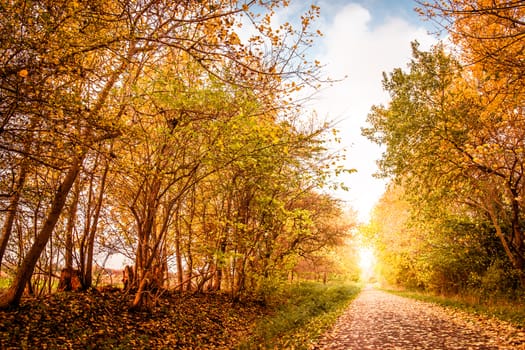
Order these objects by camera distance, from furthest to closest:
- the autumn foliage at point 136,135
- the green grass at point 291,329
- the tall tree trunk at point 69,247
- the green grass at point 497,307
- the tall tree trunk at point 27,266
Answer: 1. the green grass at point 497,307
2. the tall tree trunk at point 69,247
3. the green grass at point 291,329
4. the tall tree trunk at point 27,266
5. the autumn foliage at point 136,135

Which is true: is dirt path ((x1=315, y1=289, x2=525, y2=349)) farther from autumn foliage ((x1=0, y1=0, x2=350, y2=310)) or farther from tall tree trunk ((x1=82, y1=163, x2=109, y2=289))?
tall tree trunk ((x1=82, y1=163, x2=109, y2=289))

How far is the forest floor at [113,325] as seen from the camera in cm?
616

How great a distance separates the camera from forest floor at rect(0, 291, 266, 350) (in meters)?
6.16

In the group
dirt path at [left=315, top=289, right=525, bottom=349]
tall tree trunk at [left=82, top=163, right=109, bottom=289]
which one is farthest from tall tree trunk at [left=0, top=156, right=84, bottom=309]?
dirt path at [left=315, top=289, right=525, bottom=349]

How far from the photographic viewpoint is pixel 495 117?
10531 mm

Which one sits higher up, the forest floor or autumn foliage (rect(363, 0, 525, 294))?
autumn foliage (rect(363, 0, 525, 294))

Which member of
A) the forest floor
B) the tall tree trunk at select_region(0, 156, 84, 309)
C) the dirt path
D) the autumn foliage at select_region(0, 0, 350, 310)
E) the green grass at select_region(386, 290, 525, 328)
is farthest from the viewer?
the green grass at select_region(386, 290, 525, 328)

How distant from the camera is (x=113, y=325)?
758 centimetres

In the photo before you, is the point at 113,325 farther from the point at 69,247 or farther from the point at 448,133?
the point at 448,133

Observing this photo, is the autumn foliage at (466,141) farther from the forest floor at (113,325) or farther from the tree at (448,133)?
the forest floor at (113,325)

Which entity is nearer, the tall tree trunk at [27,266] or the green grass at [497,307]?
the tall tree trunk at [27,266]

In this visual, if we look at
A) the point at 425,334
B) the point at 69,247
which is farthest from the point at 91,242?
the point at 425,334

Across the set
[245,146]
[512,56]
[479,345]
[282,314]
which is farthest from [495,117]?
[282,314]

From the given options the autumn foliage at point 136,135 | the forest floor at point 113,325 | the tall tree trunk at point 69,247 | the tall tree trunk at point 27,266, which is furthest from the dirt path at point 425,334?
the tall tree trunk at point 69,247
